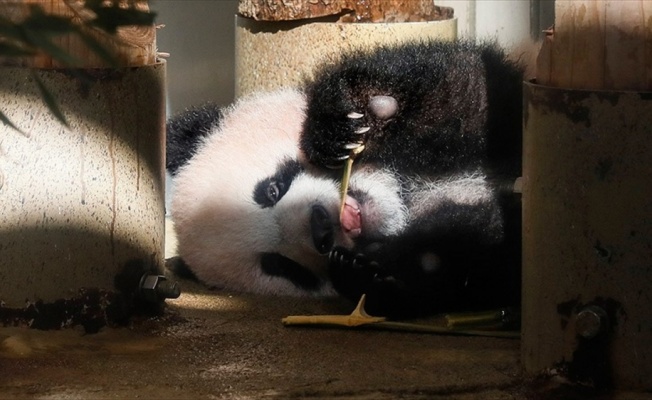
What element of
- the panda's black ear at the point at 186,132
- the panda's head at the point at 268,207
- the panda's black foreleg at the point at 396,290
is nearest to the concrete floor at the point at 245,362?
the panda's black foreleg at the point at 396,290

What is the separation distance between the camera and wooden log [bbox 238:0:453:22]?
13.8 ft

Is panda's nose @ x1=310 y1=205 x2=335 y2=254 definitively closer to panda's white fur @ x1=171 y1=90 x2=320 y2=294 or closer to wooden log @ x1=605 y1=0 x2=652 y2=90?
panda's white fur @ x1=171 y1=90 x2=320 y2=294

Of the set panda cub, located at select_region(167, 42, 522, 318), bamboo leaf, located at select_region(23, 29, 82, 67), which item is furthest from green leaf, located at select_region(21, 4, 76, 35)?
panda cub, located at select_region(167, 42, 522, 318)

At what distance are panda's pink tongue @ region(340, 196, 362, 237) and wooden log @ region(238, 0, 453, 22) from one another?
1.16 metres

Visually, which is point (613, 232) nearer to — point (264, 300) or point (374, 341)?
point (374, 341)

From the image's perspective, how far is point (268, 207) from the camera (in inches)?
140

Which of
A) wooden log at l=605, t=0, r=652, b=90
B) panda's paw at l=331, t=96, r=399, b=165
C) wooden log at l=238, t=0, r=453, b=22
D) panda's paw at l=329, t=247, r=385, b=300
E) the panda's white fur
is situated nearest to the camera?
wooden log at l=605, t=0, r=652, b=90

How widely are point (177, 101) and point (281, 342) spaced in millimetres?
2440

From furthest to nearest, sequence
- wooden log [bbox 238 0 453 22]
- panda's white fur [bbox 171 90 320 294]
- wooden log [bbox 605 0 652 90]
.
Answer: wooden log [bbox 238 0 453 22], panda's white fur [bbox 171 90 320 294], wooden log [bbox 605 0 652 90]

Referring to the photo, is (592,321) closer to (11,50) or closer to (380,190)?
(380,190)

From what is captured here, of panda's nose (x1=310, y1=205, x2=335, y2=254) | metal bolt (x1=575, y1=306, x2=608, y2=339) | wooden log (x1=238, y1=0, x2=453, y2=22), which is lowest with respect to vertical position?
metal bolt (x1=575, y1=306, x2=608, y2=339)

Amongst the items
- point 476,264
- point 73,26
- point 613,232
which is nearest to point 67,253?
point 476,264

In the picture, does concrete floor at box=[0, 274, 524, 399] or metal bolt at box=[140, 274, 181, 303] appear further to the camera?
metal bolt at box=[140, 274, 181, 303]

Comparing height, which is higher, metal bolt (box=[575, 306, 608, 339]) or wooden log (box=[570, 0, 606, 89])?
wooden log (box=[570, 0, 606, 89])
